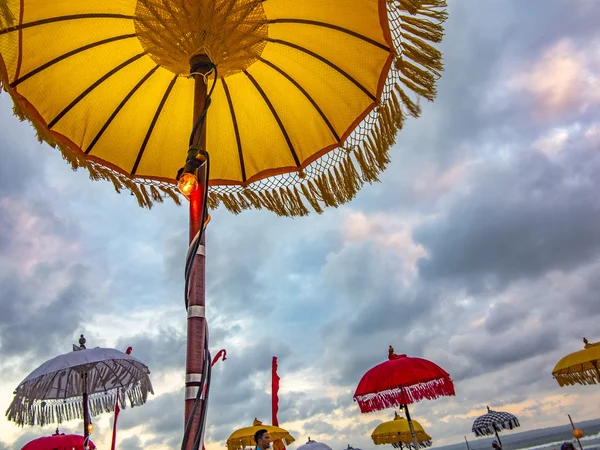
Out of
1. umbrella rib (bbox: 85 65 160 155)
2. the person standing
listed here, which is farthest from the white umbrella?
umbrella rib (bbox: 85 65 160 155)

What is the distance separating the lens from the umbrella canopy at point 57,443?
761 centimetres

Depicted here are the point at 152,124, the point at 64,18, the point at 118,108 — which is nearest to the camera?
the point at 64,18

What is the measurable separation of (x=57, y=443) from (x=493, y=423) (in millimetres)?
11387

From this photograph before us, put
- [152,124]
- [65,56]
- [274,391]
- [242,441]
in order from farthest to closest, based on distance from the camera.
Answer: [242,441] → [274,391] → [152,124] → [65,56]

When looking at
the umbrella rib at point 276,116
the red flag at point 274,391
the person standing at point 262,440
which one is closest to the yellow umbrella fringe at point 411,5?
the umbrella rib at point 276,116

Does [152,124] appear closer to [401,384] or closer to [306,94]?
[306,94]

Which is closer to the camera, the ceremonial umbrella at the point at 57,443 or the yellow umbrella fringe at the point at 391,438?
the ceremonial umbrella at the point at 57,443

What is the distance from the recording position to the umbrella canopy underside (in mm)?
11883

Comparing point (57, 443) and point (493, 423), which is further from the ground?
point (57, 443)

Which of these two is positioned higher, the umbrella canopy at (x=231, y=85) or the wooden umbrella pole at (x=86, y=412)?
the umbrella canopy at (x=231, y=85)

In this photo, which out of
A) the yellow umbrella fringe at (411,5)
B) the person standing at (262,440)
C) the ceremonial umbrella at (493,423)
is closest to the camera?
the yellow umbrella fringe at (411,5)

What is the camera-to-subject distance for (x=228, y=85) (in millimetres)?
2639

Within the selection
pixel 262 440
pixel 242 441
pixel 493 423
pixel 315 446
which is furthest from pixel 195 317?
pixel 493 423

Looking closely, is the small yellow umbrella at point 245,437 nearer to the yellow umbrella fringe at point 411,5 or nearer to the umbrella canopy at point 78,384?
the umbrella canopy at point 78,384
